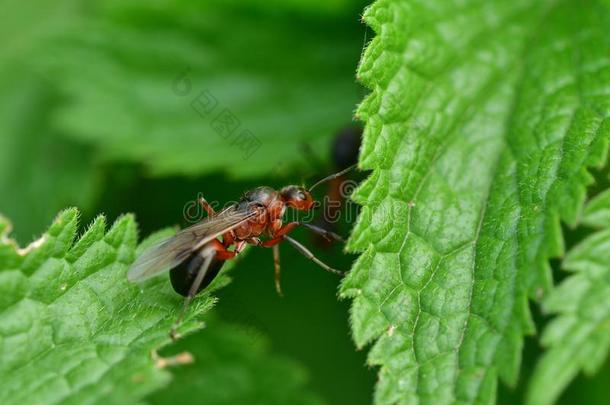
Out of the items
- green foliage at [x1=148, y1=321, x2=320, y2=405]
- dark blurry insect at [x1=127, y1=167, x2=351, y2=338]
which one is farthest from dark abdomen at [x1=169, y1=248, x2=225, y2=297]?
green foliage at [x1=148, y1=321, x2=320, y2=405]

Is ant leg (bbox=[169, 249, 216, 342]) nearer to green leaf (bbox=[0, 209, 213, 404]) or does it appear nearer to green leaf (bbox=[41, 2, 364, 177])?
green leaf (bbox=[0, 209, 213, 404])

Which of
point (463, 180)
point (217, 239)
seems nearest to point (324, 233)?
point (217, 239)

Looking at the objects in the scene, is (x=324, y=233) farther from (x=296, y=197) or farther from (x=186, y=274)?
(x=186, y=274)

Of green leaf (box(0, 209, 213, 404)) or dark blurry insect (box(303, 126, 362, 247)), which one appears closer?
green leaf (box(0, 209, 213, 404))

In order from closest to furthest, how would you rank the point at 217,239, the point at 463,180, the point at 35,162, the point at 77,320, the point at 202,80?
the point at 77,320, the point at 463,180, the point at 217,239, the point at 202,80, the point at 35,162

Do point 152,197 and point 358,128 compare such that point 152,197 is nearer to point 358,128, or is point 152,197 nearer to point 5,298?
point 358,128

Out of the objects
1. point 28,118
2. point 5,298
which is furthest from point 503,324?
point 28,118
